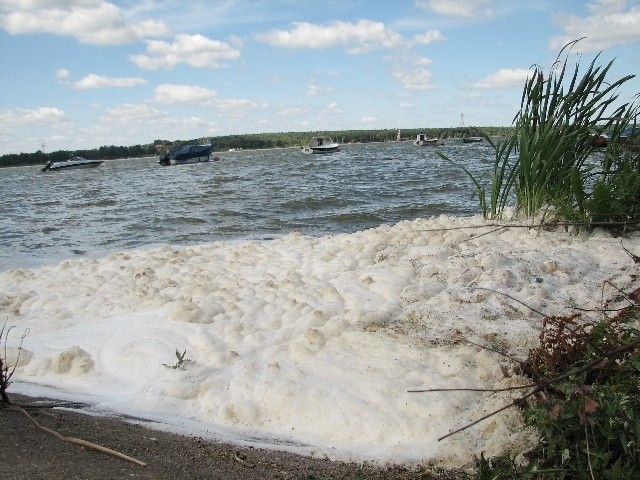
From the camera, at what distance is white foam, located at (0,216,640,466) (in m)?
3.13

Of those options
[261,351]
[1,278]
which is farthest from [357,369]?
[1,278]

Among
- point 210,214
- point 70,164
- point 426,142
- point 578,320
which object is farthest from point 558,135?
point 426,142

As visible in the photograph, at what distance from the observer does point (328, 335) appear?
4055mm

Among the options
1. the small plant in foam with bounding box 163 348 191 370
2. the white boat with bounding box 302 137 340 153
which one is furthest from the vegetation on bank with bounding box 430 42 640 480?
the white boat with bounding box 302 137 340 153

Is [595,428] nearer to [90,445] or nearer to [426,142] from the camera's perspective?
[90,445]

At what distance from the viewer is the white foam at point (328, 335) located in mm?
3133

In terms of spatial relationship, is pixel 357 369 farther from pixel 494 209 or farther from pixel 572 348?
pixel 494 209

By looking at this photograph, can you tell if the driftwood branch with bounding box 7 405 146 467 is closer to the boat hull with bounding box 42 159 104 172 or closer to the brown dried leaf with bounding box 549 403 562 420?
the brown dried leaf with bounding box 549 403 562 420

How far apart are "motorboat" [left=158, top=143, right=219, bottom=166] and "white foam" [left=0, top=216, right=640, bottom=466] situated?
5084cm

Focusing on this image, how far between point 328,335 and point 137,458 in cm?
173

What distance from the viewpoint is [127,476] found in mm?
2371

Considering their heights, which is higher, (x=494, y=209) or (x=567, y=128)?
(x=567, y=128)

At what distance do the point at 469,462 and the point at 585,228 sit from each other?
382 centimetres

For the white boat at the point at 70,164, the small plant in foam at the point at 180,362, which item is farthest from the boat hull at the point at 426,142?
the small plant in foam at the point at 180,362
